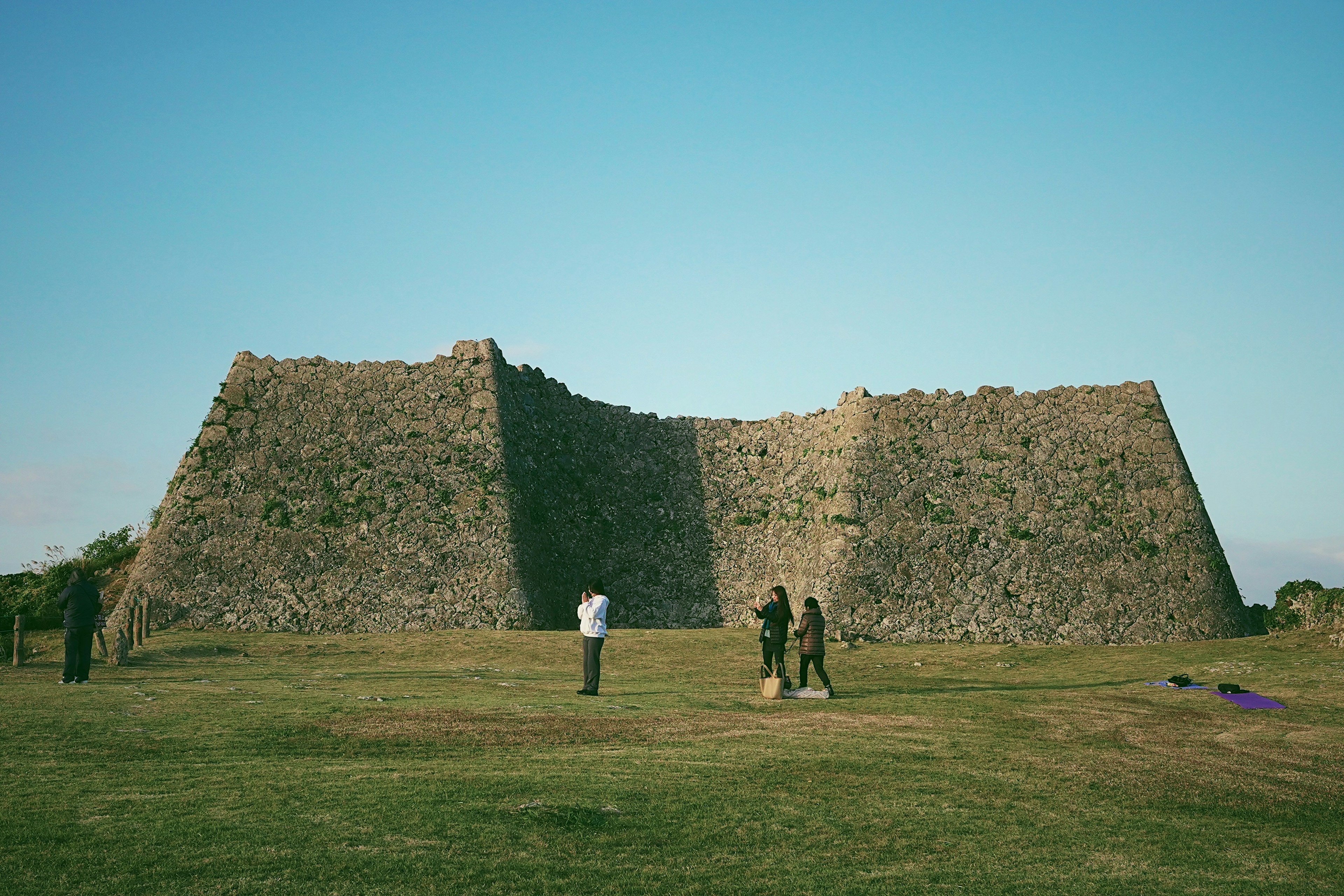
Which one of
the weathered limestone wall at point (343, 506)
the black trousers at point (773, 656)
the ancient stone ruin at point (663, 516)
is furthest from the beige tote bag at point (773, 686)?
the weathered limestone wall at point (343, 506)

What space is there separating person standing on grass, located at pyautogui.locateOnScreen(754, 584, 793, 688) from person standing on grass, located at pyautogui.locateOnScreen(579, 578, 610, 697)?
9.77ft

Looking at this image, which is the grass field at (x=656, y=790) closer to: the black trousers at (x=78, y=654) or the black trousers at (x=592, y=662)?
the black trousers at (x=592, y=662)

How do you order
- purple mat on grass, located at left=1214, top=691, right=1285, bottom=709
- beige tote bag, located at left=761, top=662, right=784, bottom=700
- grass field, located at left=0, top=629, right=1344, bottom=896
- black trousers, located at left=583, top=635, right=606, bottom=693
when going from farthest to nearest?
beige tote bag, located at left=761, top=662, right=784, bottom=700, black trousers, located at left=583, top=635, right=606, bottom=693, purple mat on grass, located at left=1214, top=691, right=1285, bottom=709, grass field, located at left=0, top=629, right=1344, bottom=896

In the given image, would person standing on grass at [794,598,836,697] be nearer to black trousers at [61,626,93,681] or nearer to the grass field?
the grass field

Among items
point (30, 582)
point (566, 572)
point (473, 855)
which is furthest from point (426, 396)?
point (473, 855)

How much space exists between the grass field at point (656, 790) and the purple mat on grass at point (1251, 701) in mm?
241

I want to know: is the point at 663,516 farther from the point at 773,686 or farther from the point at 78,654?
the point at 78,654

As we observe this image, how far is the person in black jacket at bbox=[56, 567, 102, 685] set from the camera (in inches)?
719

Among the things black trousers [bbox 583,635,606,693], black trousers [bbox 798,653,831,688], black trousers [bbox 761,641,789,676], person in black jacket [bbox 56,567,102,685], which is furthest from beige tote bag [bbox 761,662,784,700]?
person in black jacket [bbox 56,567,102,685]

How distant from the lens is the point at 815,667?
60.7ft

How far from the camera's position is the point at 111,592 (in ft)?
106

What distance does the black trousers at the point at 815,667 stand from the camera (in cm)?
1806

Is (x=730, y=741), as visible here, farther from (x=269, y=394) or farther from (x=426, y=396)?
(x=269, y=394)

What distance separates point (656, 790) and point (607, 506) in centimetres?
2626
